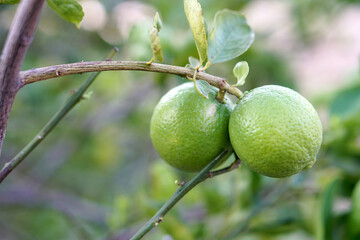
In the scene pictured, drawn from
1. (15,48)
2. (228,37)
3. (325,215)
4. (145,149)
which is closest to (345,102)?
(325,215)

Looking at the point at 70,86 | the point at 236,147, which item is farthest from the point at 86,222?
the point at 236,147

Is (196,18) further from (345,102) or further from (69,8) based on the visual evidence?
(345,102)

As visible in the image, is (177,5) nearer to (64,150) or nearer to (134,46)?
(134,46)

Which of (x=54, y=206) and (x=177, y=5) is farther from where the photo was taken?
(x=177, y=5)

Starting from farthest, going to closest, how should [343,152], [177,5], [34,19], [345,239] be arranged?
[177,5] < [343,152] < [345,239] < [34,19]

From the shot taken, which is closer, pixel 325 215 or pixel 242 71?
pixel 242 71

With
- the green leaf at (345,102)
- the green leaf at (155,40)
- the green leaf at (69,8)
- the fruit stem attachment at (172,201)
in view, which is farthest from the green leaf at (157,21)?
the green leaf at (345,102)
